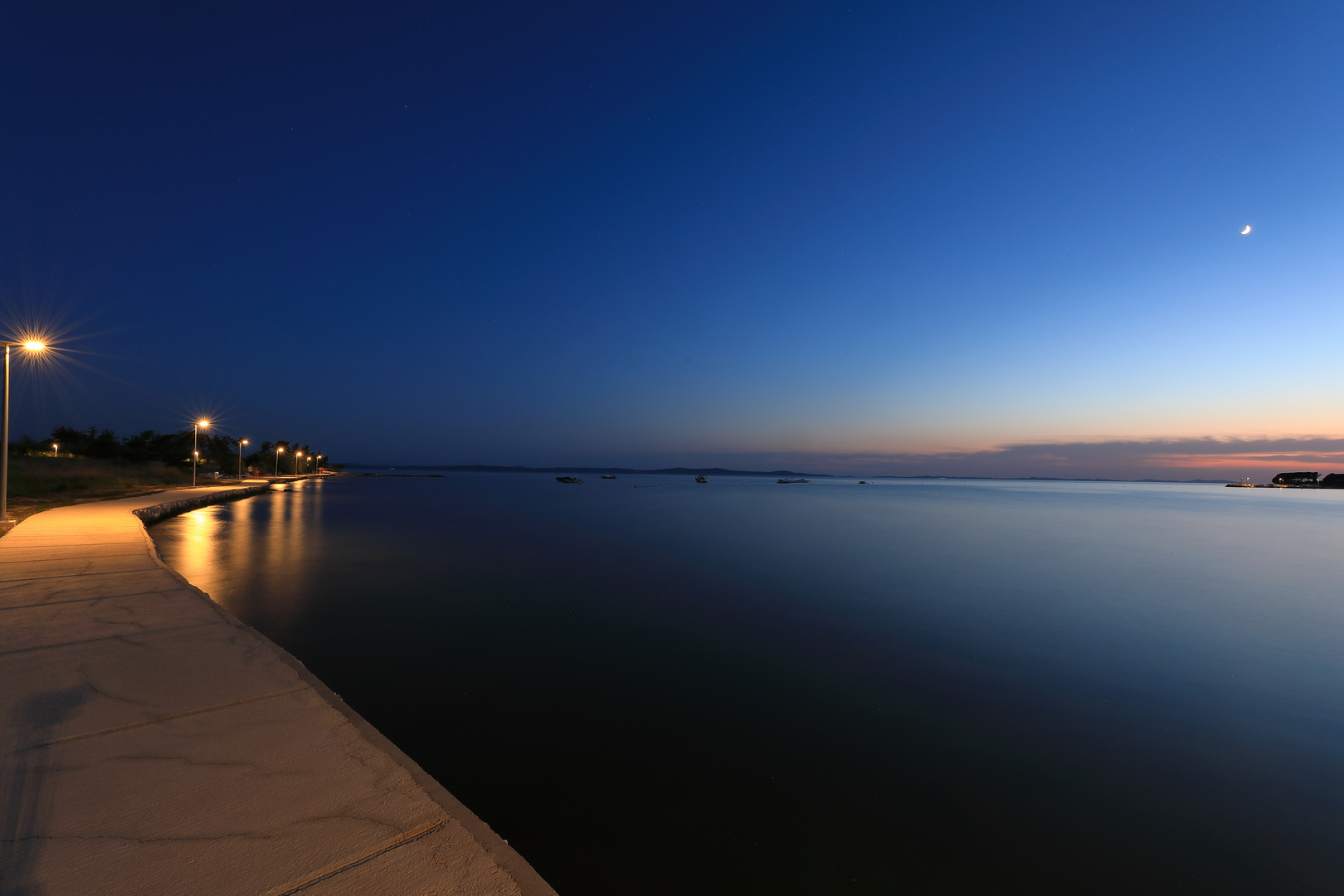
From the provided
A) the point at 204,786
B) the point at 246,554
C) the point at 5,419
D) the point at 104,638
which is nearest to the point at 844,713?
the point at 204,786

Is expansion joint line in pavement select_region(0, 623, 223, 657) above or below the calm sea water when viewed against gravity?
above

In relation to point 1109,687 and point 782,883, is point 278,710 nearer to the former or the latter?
point 782,883

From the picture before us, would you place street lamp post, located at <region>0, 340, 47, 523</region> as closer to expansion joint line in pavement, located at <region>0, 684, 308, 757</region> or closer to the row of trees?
expansion joint line in pavement, located at <region>0, 684, 308, 757</region>

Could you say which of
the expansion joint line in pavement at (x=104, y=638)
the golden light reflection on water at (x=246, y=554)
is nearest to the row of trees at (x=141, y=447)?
the golden light reflection on water at (x=246, y=554)

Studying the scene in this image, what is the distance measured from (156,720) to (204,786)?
1.47 m

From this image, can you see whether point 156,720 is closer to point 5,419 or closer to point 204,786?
point 204,786

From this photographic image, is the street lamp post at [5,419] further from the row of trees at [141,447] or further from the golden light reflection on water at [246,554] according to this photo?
the row of trees at [141,447]

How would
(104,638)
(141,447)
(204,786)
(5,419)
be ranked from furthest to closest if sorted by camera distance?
(141,447)
(5,419)
(104,638)
(204,786)

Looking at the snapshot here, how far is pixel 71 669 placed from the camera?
17.8 ft

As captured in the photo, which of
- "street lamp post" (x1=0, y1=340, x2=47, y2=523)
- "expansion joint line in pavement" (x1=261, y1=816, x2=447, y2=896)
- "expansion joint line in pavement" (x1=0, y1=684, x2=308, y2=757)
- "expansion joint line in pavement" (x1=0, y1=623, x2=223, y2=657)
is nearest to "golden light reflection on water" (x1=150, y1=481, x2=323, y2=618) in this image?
"street lamp post" (x1=0, y1=340, x2=47, y2=523)

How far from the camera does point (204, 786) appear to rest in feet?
11.7

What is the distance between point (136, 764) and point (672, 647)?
7.51 meters

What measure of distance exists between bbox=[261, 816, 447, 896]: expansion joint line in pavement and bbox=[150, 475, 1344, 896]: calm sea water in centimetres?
172

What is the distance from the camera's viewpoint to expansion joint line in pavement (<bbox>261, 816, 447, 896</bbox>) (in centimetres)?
267
